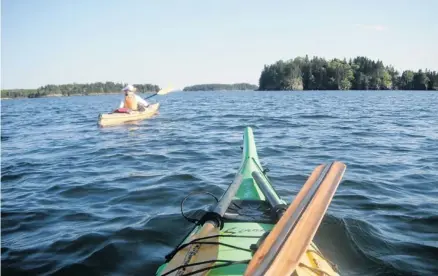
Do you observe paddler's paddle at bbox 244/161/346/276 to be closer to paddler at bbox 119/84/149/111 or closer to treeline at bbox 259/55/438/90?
paddler at bbox 119/84/149/111

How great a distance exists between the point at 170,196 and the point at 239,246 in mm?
3196

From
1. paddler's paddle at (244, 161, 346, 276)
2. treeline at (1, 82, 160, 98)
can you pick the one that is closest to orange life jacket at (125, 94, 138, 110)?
paddler's paddle at (244, 161, 346, 276)

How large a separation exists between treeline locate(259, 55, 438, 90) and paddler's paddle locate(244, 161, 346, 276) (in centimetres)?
10422

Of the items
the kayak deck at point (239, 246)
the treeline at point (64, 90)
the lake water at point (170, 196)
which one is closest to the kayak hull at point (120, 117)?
the lake water at point (170, 196)

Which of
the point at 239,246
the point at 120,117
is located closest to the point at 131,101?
the point at 120,117

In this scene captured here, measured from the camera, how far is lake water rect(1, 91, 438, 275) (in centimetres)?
372

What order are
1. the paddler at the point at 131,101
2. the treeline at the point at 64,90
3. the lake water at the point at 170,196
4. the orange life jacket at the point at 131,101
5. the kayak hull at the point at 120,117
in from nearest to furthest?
the lake water at the point at 170,196 → the kayak hull at the point at 120,117 → the paddler at the point at 131,101 → the orange life jacket at the point at 131,101 → the treeline at the point at 64,90

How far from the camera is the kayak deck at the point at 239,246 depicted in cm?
234

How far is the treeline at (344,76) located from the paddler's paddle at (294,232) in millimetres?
104217

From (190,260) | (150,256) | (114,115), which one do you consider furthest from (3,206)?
(114,115)

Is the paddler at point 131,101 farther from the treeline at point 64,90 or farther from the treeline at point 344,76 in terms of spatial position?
the treeline at point 64,90

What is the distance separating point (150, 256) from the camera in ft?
12.3

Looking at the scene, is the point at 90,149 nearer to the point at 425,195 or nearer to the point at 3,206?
the point at 3,206

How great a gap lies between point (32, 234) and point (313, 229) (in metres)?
3.81
